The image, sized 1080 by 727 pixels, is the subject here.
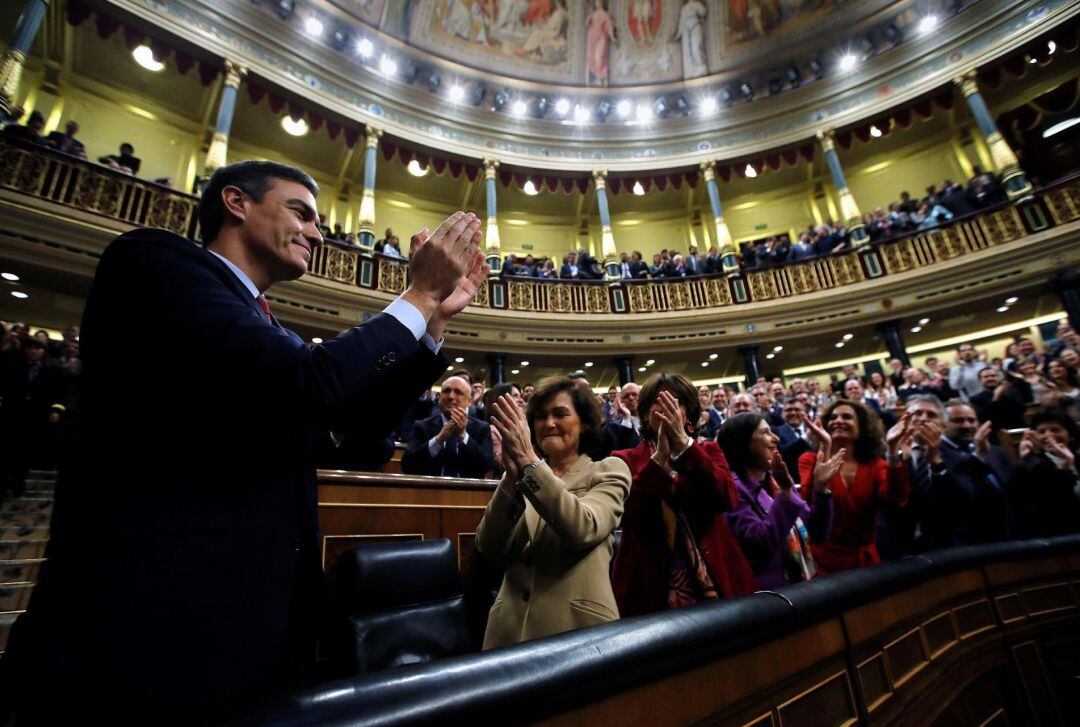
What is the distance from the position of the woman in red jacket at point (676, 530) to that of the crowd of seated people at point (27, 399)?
442cm

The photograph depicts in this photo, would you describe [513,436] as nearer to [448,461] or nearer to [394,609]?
[394,609]

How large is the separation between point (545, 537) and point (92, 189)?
8133 millimetres

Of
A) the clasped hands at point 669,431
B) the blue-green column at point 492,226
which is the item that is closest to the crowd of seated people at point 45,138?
the blue-green column at point 492,226

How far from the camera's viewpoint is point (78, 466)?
71 cm

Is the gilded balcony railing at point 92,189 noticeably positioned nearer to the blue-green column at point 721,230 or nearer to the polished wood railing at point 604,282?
the polished wood railing at point 604,282

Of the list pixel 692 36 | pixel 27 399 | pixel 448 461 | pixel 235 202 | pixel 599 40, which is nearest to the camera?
pixel 235 202

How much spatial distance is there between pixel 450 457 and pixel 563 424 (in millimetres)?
1887

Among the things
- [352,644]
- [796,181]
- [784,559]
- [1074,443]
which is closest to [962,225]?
[796,181]

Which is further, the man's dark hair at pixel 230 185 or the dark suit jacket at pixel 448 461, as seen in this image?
the dark suit jacket at pixel 448 461

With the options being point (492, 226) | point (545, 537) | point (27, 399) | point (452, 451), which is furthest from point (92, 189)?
point (545, 537)

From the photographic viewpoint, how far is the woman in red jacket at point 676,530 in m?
1.51

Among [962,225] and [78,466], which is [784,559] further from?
[962,225]

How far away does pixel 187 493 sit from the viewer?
2.36 ft

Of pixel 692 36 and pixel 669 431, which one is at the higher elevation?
pixel 692 36
